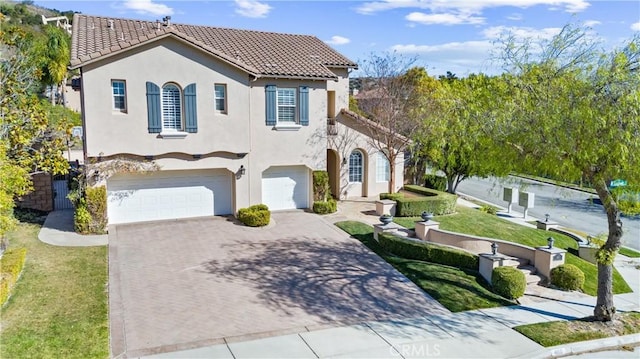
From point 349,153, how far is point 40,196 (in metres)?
15.3

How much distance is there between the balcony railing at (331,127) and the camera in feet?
87.4

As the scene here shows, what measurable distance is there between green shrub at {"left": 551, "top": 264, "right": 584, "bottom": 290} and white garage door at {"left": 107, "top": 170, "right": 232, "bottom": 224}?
1388 cm

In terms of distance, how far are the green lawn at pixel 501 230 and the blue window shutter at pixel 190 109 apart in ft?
33.6

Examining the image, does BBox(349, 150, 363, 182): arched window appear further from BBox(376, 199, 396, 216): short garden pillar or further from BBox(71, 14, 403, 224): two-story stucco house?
BBox(376, 199, 396, 216): short garden pillar

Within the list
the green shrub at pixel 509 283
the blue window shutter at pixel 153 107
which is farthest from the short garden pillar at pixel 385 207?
the blue window shutter at pixel 153 107

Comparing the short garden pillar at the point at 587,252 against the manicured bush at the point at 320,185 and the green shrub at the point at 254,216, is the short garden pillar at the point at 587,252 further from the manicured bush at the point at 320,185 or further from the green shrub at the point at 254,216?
the green shrub at the point at 254,216

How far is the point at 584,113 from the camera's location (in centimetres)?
1246

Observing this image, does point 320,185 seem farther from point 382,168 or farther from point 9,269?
point 9,269

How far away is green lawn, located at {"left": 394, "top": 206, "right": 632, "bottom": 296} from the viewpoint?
65.6 feet

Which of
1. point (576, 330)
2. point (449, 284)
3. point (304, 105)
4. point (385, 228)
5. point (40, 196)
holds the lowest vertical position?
point (576, 330)

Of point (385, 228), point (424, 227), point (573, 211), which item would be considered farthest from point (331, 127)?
point (573, 211)

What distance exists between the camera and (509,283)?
612 inches

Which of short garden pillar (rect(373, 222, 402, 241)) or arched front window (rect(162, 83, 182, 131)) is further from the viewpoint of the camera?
arched front window (rect(162, 83, 182, 131))

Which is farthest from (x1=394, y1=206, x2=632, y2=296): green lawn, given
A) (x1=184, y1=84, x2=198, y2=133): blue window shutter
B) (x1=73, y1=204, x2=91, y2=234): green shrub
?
(x1=73, y1=204, x2=91, y2=234): green shrub
